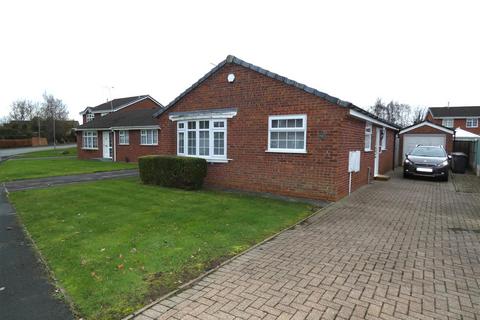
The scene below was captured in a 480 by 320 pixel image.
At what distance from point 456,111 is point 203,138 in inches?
1929

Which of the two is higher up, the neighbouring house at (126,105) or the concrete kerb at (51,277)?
the neighbouring house at (126,105)

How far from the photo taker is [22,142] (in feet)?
169

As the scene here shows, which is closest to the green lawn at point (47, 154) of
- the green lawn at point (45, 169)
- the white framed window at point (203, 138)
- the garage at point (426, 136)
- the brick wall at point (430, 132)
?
the green lawn at point (45, 169)

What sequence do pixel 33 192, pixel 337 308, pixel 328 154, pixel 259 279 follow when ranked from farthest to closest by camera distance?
pixel 33 192
pixel 328 154
pixel 259 279
pixel 337 308

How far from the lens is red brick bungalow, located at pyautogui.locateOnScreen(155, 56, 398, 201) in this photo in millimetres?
8969

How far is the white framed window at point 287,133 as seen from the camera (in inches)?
369

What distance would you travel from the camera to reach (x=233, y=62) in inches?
422

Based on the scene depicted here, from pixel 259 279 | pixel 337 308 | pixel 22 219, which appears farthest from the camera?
pixel 22 219

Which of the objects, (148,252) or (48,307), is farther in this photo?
(148,252)

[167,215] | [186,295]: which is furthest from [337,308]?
[167,215]

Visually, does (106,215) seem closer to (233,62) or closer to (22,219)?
(22,219)

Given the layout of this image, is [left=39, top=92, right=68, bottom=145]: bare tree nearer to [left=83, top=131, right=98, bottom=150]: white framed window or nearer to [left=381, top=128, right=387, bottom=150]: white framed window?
[left=83, top=131, right=98, bottom=150]: white framed window

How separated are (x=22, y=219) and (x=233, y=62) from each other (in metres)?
7.78

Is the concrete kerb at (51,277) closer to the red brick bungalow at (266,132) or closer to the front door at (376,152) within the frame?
the red brick bungalow at (266,132)
